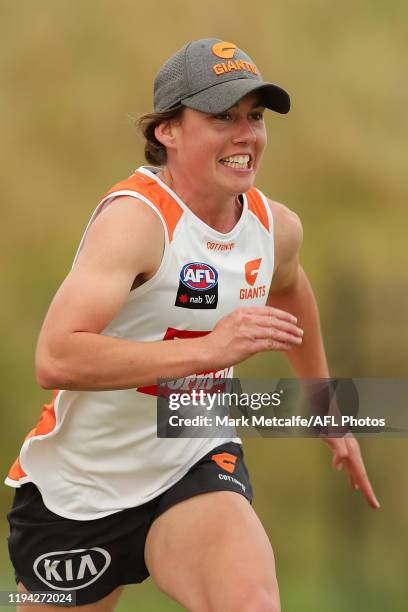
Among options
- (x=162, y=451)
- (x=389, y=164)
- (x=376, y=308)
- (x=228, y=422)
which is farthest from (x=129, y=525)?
(x=389, y=164)

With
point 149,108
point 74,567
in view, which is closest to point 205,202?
point 74,567

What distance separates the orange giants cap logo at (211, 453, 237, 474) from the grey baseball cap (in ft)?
2.67

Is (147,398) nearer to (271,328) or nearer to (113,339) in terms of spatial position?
(113,339)

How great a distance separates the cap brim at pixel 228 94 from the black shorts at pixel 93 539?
82cm

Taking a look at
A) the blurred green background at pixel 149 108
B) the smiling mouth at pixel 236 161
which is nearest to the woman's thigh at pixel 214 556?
the smiling mouth at pixel 236 161

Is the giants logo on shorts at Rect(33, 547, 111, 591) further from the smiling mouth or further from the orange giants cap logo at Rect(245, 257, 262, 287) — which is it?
the smiling mouth

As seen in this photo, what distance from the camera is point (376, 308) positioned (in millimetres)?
4609

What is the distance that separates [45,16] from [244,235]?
2919 mm

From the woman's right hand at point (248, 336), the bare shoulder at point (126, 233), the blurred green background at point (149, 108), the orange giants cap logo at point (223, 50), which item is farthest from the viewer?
the blurred green background at point (149, 108)

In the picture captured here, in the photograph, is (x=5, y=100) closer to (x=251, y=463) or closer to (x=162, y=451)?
(x=251, y=463)

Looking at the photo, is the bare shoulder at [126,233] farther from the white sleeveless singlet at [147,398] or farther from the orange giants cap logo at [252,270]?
the orange giants cap logo at [252,270]

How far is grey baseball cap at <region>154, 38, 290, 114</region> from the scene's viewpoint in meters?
2.27

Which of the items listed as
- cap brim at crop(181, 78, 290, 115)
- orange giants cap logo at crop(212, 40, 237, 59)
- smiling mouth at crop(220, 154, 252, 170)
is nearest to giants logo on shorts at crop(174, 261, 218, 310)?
smiling mouth at crop(220, 154, 252, 170)

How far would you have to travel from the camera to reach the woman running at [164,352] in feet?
6.77
